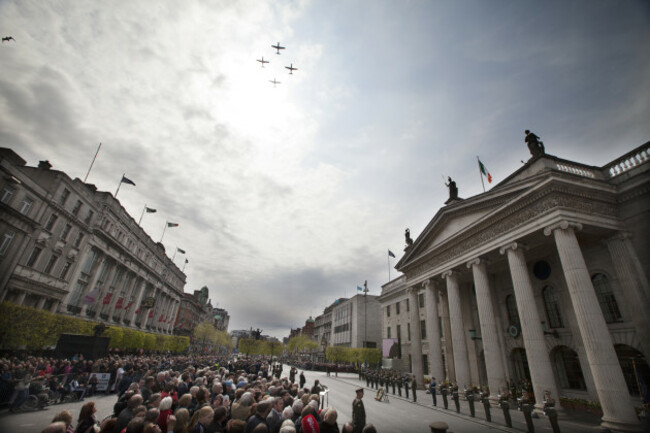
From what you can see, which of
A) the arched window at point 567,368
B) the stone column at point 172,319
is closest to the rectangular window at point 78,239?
the stone column at point 172,319

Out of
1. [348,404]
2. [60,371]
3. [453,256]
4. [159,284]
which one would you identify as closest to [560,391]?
[453,256]

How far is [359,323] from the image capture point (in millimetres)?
63250

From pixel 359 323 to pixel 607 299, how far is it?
52.4m

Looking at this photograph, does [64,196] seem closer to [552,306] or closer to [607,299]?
[552,306]

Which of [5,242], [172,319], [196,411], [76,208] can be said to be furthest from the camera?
[172,319]

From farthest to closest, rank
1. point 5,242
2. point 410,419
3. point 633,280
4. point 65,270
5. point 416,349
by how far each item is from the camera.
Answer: point 65,270 < point 416,349 < point 5,242 < point 633,280 < point 410,419

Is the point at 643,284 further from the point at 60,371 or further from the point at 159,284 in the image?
the point at 159,284

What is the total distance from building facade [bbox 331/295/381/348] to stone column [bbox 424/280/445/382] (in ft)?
111

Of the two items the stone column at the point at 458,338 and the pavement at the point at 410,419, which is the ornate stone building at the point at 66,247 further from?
the stone column at the point at 458,338

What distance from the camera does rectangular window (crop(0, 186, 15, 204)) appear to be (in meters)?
22.2

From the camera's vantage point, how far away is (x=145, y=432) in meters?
4.50

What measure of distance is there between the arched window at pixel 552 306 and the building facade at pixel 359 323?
40.5m

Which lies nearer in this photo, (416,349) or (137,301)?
(416,349)

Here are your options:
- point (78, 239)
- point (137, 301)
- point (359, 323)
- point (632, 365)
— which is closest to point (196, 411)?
point (632, 365)
